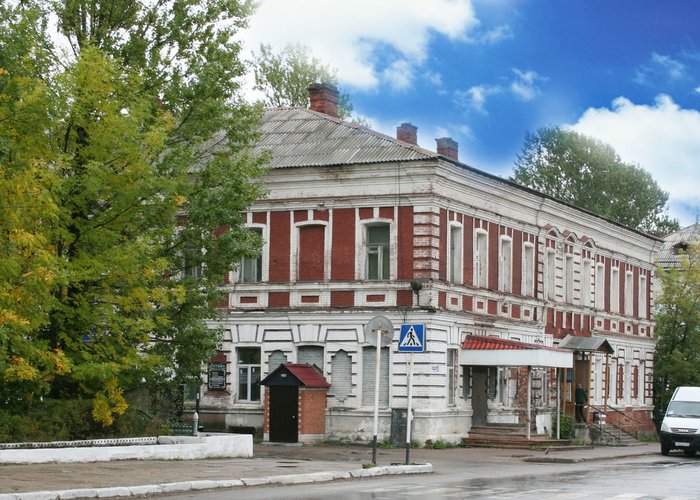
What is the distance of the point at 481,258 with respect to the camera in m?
41.6

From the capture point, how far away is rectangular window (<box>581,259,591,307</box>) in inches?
1992

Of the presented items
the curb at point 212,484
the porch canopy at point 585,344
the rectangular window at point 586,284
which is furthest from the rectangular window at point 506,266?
the curb at point 212,484

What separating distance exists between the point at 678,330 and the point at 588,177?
1056 inches

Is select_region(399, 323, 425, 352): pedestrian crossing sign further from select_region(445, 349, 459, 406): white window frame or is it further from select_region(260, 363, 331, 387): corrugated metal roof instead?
select_region(445, 349, 459, 406): white window frame

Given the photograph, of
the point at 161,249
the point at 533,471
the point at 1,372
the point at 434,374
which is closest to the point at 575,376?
the point at 434,374

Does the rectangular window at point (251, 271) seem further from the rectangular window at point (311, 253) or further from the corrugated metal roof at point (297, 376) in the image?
the corrugated metal roof at point (297, 376)

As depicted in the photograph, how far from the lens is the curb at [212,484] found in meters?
17.2

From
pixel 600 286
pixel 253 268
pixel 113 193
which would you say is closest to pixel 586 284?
pixel 600 286

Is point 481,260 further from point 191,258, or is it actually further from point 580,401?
point 191,258

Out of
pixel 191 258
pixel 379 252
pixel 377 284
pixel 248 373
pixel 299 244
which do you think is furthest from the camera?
pixel 248 373

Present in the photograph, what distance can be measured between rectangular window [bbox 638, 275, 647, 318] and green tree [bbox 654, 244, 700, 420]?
2.75 metres

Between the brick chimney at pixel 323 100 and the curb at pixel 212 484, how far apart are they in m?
22.2

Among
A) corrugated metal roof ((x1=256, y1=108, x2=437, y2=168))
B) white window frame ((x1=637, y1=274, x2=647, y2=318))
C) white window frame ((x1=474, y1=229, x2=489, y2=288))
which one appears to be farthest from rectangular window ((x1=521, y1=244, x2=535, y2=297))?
white window frame ((x1=637, y1=274, x2=647, y2=318))

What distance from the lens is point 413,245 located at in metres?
38.2
